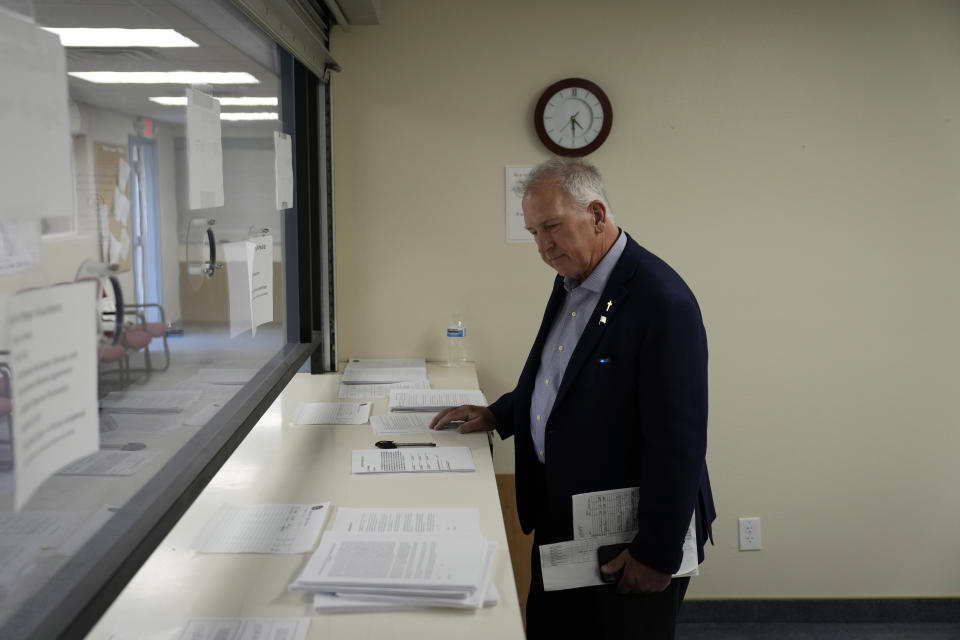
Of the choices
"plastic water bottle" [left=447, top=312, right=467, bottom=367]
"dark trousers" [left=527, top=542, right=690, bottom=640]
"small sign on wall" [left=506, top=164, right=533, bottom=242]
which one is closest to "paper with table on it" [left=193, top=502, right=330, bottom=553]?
"dark trousers" [left=527, top=542, right=690, bottom=640]

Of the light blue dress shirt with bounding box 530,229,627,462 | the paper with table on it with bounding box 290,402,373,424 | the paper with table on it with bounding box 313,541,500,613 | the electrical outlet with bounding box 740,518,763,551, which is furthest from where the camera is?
the electrical outlet with bounding box 740,518,763,551

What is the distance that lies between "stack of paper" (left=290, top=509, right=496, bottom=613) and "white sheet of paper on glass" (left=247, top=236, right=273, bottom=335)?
0.61 m

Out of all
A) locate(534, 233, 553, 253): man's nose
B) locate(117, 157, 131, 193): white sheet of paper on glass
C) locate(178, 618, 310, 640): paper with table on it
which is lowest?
locate(178, 618, 310, 640): paper with table on it

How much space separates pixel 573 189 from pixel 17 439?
1.34 m

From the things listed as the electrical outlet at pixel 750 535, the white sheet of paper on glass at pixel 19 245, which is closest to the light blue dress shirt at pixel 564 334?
the white sheet of paper on glass at pixel 19 245

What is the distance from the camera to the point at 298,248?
296 cm

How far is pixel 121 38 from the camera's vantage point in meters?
1.35

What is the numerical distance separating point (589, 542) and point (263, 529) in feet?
2.31

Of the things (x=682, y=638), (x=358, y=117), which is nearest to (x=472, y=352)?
(x=358, y=117)

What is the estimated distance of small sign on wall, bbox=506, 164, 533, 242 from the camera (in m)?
3.20

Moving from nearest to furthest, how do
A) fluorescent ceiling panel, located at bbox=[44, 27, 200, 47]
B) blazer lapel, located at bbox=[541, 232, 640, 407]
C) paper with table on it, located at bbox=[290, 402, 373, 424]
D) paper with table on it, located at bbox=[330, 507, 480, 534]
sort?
fluorescent ceiling panel, located at bbox=[44, 27, 200, 47]
paper with table on it, located at bbox=[330, 507, 480, 534]
blazer lapel, located at bbox=[541, 232, 640, 407]
paper with table on it, located at bbox=[290, 402, 373, 424]

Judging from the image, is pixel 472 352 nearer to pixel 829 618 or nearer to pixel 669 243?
pixel 669 243

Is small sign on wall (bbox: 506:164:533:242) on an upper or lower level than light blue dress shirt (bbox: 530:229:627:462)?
upper

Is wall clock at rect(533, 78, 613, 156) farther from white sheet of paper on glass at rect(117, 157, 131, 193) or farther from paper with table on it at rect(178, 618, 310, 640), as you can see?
paper with table on it at rect(178, 618, 310, 640)
